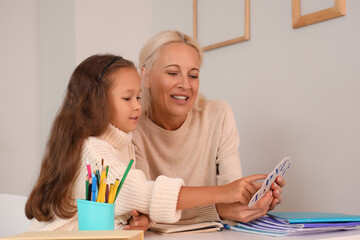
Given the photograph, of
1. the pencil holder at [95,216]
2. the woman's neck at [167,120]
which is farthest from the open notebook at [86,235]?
the woman's neck at [167,120]

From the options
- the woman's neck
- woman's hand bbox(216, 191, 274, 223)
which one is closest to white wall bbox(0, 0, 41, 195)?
the woman's neck

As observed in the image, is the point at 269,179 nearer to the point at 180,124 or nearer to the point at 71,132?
the point at 71,132

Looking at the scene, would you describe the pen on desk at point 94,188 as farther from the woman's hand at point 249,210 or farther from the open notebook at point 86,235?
the woman's hand at point 249,210

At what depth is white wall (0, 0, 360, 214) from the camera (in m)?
1.71

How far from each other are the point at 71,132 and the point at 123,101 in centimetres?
18

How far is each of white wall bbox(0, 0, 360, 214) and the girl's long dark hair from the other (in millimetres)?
803

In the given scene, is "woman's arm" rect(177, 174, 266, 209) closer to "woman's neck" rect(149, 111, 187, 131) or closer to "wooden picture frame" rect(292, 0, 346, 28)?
"woman's neck" rect(149, 111, 187, 131)

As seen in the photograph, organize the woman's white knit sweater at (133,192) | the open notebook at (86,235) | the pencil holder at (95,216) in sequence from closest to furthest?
the open notebook at (86,235) < the pencil holder at (95,216) < the woman's white knit sweater at (133,192)

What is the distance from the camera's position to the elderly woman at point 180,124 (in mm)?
1679

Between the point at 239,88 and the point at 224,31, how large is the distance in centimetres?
30

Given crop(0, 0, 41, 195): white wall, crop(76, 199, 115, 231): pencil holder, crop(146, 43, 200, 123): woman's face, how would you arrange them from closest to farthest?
crop(76, 199, 115, 231): pencil holder, crop(146, 43, 200, 123): woman's face, crop(0, 0, 41, 195): white wall

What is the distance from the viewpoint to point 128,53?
317 centimetres

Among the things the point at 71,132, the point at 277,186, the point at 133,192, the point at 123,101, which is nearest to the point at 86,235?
the point at 133,192

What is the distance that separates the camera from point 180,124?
1794 mm
